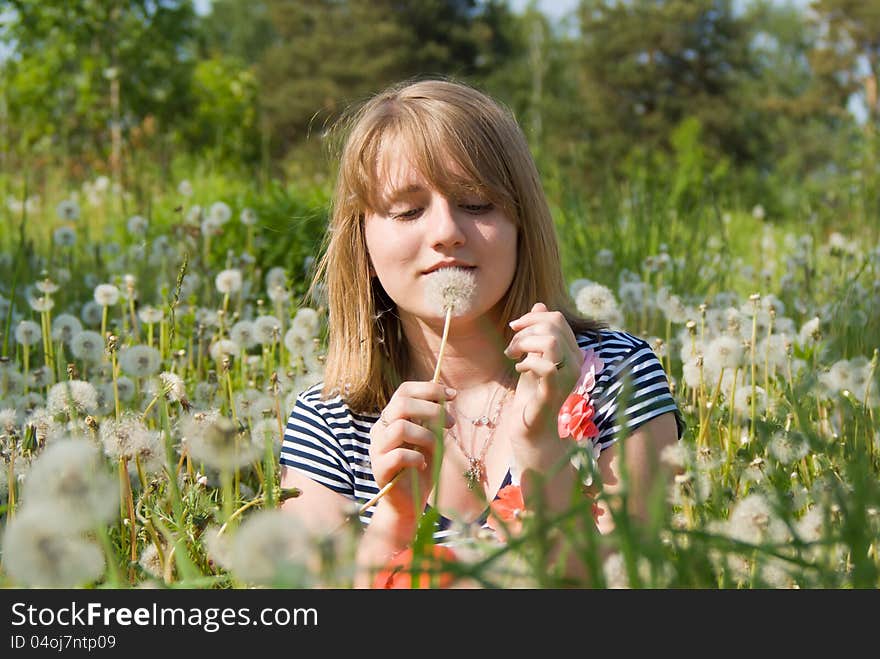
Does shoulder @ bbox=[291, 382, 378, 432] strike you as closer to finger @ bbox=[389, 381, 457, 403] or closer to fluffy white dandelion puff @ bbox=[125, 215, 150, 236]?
finger @ bbox=[389, 381, 457, 403]

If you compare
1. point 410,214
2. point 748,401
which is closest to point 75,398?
point 410,214

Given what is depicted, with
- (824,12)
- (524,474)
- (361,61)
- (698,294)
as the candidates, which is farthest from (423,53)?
(524,474)

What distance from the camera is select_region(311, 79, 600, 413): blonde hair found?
2266mm

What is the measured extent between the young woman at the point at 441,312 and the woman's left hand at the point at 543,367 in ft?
0.95

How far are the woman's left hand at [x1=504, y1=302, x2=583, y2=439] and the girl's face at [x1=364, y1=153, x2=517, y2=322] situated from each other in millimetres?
386

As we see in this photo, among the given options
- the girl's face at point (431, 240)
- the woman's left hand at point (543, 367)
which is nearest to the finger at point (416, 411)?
the woman's left hand at point (543, 367)

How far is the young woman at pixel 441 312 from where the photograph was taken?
2156 millimetres

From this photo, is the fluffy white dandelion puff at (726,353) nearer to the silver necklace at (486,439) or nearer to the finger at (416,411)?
the silver necklace at (486,439)

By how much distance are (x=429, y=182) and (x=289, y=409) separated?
0.81 meters

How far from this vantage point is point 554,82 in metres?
44.3

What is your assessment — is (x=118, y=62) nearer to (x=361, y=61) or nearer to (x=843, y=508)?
(x=843, y=508)

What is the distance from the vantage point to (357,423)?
246 centimetres

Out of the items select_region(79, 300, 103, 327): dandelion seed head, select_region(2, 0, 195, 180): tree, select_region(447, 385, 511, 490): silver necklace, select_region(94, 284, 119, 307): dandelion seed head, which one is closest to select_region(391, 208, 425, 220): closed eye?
select_region(447, 385, 511, 490): silver necklace
